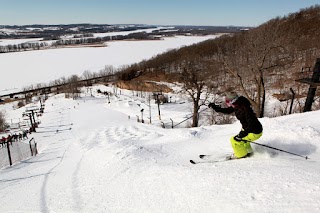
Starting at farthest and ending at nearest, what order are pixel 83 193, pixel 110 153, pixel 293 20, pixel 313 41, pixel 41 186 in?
1. pixel 293 20
2. pixel 313 41
3. pixel 110 153
4. pixel 41 186
5. pixel 83 193

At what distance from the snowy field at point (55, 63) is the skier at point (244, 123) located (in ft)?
304

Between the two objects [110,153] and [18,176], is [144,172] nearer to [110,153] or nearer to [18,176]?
[110,153]

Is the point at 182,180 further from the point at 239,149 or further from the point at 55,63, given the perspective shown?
the point at 55,63

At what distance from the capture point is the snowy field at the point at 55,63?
100200mm

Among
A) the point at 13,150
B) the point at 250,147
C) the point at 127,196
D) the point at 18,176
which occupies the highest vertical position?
the point at 250,147

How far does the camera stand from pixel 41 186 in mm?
7293

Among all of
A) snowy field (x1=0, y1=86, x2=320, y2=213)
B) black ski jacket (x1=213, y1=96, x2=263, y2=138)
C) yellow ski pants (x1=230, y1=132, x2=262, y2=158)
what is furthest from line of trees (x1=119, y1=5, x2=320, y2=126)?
black ski jacket (x1=213, y1=96, x2=263, y2=138)

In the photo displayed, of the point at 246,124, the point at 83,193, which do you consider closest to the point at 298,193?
the point at 246,124

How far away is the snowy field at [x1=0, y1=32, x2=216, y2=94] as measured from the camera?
100m

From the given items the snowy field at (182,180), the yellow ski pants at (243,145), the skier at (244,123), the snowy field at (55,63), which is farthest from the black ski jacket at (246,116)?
the snowy field at (55,63)

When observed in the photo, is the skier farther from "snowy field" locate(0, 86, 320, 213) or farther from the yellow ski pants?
"snowy field" locate(0, 86, 320, 213)

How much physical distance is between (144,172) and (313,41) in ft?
222

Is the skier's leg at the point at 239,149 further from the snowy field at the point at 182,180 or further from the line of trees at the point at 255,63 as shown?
the line of trees at the point at 255,63

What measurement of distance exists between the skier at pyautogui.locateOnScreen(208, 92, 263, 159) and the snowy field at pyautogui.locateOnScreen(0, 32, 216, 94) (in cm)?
9256
